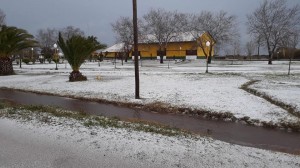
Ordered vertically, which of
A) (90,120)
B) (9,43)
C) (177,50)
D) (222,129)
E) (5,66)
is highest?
(177,50)

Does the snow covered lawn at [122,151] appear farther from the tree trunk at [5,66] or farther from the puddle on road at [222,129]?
the tree trunk at [5,66]

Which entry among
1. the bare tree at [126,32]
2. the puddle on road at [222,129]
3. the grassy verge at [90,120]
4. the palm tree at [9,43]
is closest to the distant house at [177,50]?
the bare tree at [126,32]

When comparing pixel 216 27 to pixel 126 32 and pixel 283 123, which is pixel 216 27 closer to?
pixel 126 32

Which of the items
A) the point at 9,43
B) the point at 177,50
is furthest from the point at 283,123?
the point at 177,50

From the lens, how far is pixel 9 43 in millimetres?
26812

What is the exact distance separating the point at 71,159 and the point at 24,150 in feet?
3.66

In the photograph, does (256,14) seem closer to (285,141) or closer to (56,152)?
(285,141)

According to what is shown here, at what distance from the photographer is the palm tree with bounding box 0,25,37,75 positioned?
26.5 meters

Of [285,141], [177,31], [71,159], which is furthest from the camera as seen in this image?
[177,31]

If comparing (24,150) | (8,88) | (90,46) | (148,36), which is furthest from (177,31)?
(24,150)

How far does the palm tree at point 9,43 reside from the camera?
26484 mm

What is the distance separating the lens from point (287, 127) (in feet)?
30.2

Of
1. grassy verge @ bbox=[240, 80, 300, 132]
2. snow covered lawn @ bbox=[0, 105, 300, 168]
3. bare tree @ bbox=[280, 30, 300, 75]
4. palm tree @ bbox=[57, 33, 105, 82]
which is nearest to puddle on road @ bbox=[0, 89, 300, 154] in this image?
grassy verge @ bbox=[240, 80, 300, 132]

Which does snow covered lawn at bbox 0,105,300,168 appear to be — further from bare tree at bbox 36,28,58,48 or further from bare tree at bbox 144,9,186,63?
bare tree at bbox 36,28,58,48
